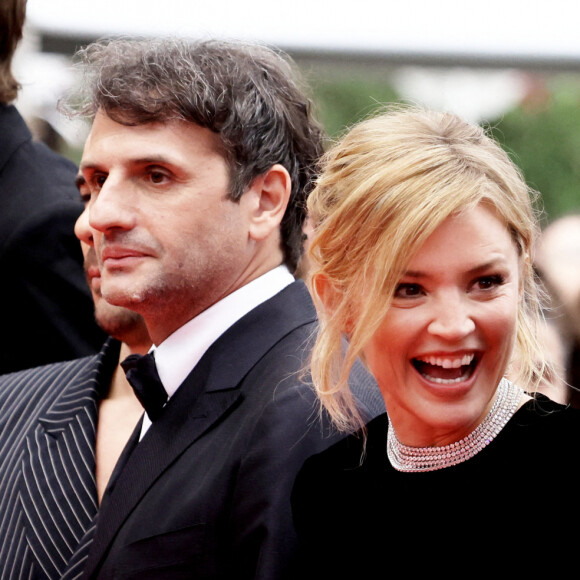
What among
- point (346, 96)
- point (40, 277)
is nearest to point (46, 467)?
point (40, 277)

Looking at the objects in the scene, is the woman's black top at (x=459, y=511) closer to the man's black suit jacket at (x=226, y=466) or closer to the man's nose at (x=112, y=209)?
the man's black suit jacket at (x=226, y=466)

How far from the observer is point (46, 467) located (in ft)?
7.88

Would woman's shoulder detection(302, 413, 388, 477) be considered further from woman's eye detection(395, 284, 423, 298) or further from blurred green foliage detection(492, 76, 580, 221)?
blurred green foliage detection(492, 76, 580, 221)

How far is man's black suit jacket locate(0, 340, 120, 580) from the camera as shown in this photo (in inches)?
89.7

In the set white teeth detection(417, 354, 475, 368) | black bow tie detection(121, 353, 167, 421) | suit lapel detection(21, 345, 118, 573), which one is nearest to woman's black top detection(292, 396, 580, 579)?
white teeth detection(417, 354, 475, 368)

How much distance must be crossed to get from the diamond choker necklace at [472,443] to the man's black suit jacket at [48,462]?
0.87 metres

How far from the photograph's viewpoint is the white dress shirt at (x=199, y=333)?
2.28m

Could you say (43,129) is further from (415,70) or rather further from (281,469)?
(281,469)

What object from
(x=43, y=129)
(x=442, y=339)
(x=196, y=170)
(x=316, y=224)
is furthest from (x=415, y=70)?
(x=442, y=339)

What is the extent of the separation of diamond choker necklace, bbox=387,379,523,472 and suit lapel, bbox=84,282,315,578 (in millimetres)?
500

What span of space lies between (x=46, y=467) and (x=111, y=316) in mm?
392

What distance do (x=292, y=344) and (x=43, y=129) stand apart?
2.46 metres

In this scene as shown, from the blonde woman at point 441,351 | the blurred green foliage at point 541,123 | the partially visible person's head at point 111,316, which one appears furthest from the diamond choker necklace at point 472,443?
the blurred green foliage at point 541,123

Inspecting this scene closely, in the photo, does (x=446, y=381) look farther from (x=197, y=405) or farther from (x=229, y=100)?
(x=229, y=100)
